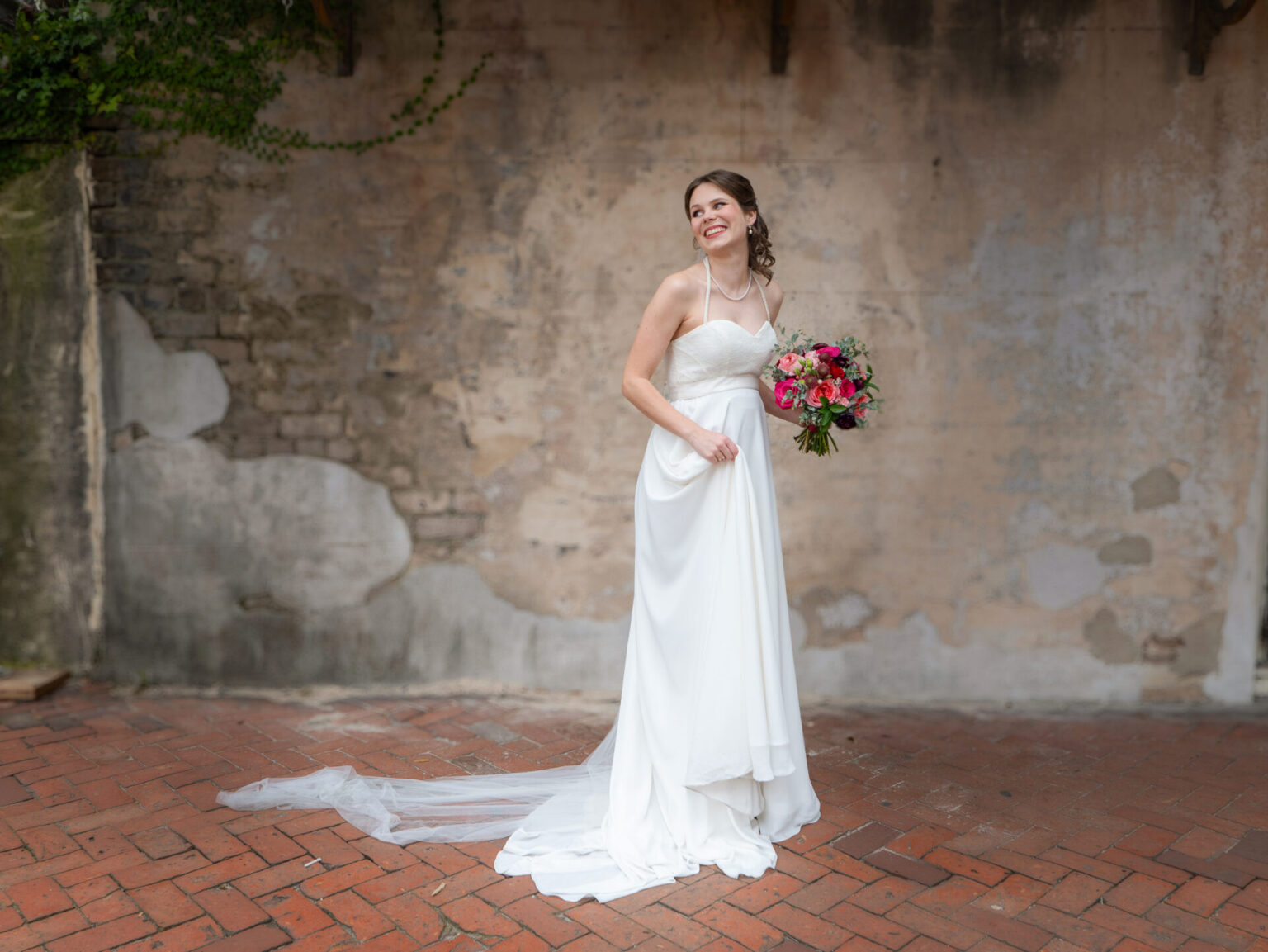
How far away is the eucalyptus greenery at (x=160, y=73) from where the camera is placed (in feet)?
14.7

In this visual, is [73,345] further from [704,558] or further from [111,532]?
[704,558]

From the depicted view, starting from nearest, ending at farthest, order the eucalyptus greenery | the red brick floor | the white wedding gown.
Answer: the red brick floor < the white wedding gown < the eucalyptus greenery

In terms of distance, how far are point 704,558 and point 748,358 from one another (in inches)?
27.6

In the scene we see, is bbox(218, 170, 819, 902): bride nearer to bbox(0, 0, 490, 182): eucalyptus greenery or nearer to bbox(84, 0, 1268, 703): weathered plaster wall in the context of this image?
bbox(84, 0, 1268, 703): weathered plaster wall

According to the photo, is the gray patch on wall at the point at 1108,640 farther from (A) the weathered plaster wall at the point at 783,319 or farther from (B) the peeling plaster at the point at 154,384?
(B) the peeling plaster at the point at 154,384

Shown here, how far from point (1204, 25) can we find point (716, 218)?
3.12 m

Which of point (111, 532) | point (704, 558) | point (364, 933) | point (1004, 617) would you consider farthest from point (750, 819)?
point (111, 532)

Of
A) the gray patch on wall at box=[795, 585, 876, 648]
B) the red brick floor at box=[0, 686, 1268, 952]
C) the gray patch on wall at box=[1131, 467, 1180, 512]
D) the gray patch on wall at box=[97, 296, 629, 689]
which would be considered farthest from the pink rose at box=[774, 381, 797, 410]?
the gray patch on wall at box=[1131, 467, 1180, 512]

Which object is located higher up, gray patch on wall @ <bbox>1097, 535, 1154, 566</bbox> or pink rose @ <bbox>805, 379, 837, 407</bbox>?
pink rose @ <bbox>805, 379, 837, 407</bbox>

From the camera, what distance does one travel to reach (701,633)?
121 inches

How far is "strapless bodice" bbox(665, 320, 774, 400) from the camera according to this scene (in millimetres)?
3066

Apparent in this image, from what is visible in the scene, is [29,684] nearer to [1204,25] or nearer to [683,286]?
[683,286]

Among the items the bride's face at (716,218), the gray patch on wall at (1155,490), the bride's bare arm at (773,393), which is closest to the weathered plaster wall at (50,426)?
the bride's face at (716,218)

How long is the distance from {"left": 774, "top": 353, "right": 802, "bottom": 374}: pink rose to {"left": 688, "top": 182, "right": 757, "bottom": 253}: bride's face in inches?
16.8
